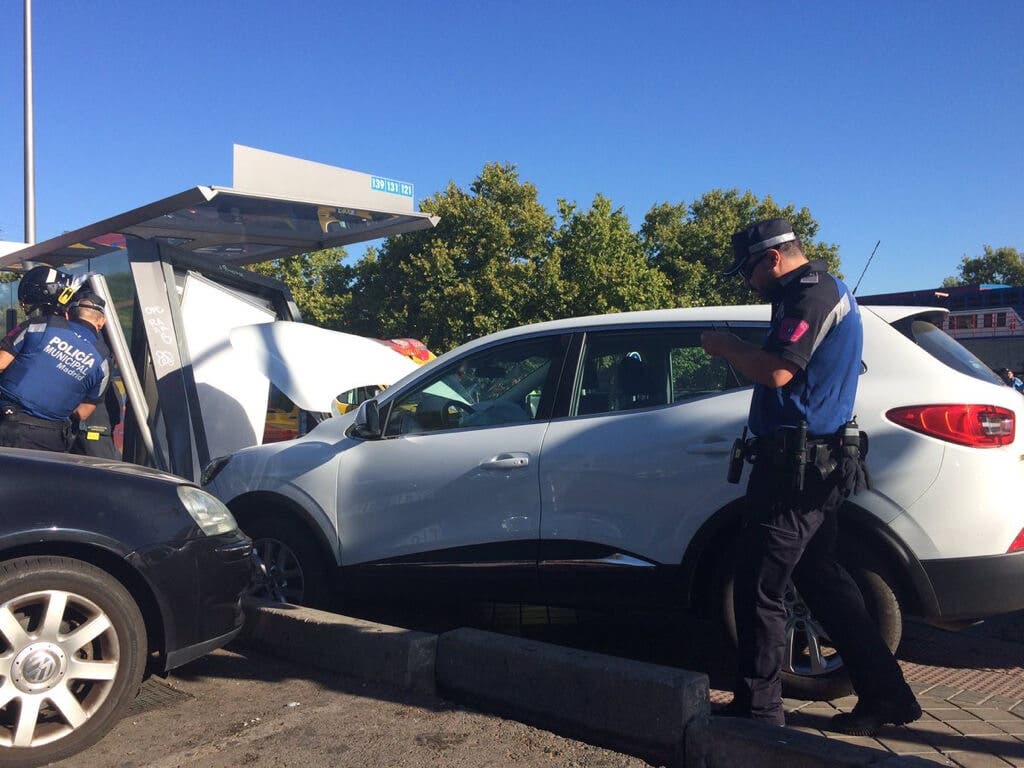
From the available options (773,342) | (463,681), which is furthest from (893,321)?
(463,681)

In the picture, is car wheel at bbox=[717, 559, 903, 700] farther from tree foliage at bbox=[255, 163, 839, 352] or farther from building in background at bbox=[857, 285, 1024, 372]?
building in background at bbox=[857, 285, 1024, 372]

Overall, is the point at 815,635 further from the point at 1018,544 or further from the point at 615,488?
the point at 615,488

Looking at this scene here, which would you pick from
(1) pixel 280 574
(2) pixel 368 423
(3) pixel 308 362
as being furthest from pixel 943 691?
(3) pixel 308 362

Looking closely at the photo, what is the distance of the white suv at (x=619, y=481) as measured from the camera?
135 inches

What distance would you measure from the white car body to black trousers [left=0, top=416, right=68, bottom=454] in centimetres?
92

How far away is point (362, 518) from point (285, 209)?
3026 millimetres

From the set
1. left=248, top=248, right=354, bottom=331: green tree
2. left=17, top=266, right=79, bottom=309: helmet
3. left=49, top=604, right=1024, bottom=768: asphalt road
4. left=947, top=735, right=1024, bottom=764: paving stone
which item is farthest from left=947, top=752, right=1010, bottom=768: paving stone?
left=248, top=248, right=354, bottom=331: green tree

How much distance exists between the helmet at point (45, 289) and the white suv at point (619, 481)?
138cm

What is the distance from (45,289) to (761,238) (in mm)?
4128

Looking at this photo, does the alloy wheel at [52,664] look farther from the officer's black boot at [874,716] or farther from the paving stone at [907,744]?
the paving stone at [907,744]

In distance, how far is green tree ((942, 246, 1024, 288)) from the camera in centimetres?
6291

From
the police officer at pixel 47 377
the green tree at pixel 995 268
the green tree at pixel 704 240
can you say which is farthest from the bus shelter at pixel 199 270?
the green tree at pixel 995 268

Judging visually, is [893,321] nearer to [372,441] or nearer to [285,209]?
[372,441]

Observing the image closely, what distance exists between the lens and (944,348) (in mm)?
3822
